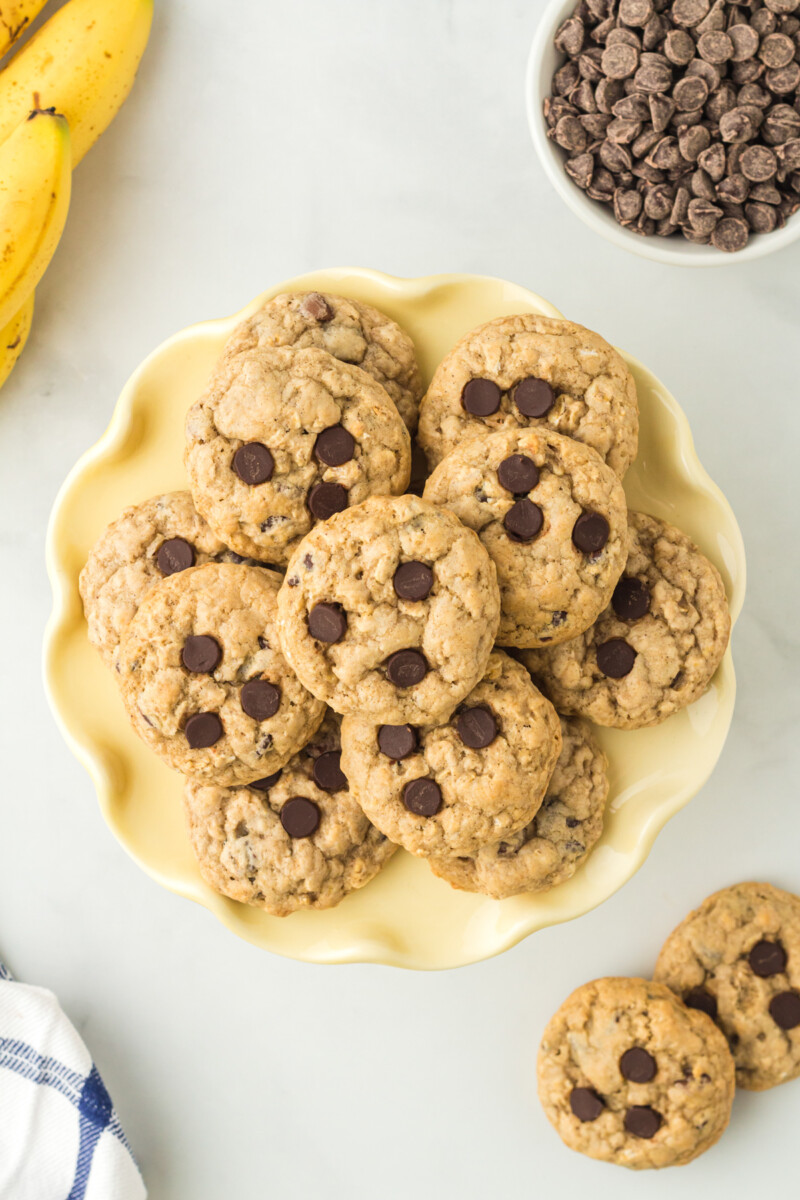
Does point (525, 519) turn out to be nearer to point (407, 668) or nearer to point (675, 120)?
point (407, 668)

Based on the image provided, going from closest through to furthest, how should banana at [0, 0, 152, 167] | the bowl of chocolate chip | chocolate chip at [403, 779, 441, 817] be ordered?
1. chocolate chip at [403, 779, 441, 817]
2. the bowl of chocolate chip
3. banana at [0, 0, 152, 167]

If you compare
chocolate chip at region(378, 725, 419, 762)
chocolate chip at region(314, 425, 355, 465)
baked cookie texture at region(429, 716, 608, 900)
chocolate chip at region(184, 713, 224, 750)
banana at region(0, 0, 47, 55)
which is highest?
banana at region(0, 0, 47, 55)

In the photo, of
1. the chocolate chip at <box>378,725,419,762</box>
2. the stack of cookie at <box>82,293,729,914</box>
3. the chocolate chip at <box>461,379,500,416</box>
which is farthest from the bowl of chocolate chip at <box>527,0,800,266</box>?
the chocolate chip at <box>378,725,419,762</box>

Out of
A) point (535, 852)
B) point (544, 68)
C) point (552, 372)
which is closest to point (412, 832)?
point (535, 852)

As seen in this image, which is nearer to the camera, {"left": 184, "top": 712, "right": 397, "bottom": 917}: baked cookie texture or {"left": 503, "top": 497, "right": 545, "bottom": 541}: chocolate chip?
{"left": 503, "top": 497, "right": 545, "bottom": 541}: chocolate chip

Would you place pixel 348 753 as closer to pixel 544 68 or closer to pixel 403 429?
pixel 403 429

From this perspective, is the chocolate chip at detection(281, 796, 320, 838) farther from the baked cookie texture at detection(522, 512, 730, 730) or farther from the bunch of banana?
A: the bunch of banana

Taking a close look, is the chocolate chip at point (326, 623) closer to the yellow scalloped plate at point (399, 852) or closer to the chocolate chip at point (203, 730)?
the chocolate chip at point (203, 730)
